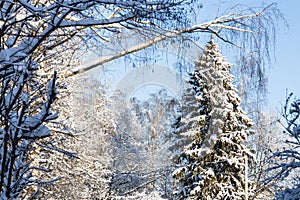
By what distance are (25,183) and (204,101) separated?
8710 millimetres

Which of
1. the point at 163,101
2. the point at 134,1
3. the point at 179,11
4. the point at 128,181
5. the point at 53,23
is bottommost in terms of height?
the point at 53,23

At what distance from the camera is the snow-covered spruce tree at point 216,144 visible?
10.1 metres

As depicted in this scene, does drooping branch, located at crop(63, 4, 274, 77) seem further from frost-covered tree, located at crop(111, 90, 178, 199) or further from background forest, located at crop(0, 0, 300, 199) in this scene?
frost-covered tree, located at crop(111, 90, 178, 199)

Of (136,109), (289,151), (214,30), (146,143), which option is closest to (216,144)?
(289,151)

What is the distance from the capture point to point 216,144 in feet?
34.3

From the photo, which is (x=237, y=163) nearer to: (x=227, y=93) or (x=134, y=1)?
(x=227, y=93)

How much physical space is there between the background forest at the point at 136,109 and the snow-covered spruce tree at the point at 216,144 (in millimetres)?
30

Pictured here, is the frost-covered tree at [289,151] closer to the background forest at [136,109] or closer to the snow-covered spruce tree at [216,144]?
the background forest at [136,109]

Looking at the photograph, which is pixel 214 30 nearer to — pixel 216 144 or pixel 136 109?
pixel 216 144

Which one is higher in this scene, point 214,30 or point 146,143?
point 146,143

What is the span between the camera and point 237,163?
10.1 m

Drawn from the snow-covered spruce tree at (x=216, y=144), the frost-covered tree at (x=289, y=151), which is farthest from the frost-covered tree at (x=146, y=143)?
the frost-covered tree at (x=289, y=151)

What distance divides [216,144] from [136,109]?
41.8 ft

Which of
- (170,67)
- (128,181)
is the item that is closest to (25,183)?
(170,67)
